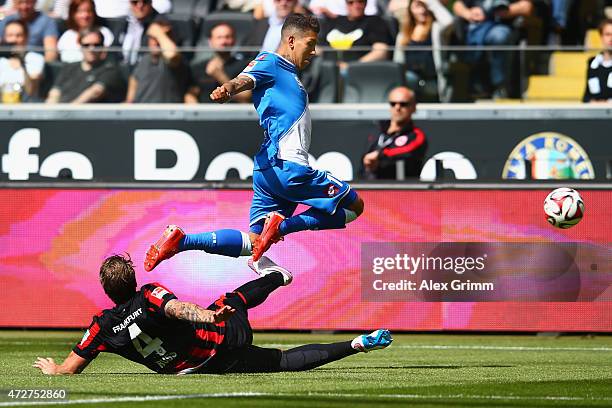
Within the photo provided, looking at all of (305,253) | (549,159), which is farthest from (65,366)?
(549,159)

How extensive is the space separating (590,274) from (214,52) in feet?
15.9

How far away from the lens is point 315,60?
48.6ft

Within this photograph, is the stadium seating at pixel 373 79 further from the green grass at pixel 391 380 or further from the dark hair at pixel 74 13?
the green grass at pixel 391 380

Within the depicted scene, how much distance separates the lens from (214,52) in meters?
14.8

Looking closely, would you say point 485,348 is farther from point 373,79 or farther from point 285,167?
point 373,79

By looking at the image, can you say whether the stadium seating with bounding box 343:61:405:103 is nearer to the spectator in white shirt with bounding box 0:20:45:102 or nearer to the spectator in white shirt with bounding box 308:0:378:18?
the spectator in white shirt with bounding box 308:0:378:18

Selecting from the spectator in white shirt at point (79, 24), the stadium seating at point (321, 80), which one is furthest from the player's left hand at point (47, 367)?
the spectator in white shirt at point (79, 24)

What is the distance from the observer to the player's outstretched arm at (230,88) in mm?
8406

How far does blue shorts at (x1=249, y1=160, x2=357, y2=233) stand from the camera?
9.57 m

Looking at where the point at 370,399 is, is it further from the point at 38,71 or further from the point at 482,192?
the point at 38,71

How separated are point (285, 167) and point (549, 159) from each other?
18.4 ft

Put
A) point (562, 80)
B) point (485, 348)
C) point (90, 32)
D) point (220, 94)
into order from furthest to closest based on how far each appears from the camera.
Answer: point (90, 32) < point (562, 80) < point (485, 348) < point (220, 94)

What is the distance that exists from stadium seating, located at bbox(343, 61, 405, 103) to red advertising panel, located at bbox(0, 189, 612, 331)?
1.58 metres

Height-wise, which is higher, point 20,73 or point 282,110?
point 20,73
